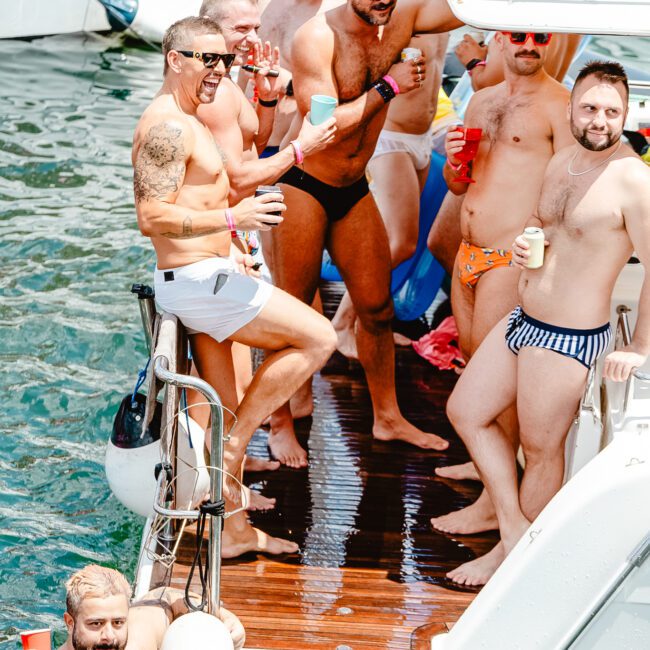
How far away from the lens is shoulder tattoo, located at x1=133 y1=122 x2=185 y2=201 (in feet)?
12.6

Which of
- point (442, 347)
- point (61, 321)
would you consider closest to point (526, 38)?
point (442, 347)

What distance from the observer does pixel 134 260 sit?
1131 cm

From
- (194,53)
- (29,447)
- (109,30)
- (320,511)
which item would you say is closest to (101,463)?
(29,447)

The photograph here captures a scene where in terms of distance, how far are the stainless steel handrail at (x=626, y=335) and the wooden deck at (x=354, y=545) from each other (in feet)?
3.58

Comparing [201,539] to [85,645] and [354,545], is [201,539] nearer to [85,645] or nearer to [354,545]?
[85,645]

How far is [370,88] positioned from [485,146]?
66cm

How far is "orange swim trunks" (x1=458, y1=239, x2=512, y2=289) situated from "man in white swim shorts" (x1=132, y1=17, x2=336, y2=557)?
2.49ft

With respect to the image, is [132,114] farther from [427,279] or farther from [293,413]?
[293,413]

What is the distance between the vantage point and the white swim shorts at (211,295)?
4059 mm

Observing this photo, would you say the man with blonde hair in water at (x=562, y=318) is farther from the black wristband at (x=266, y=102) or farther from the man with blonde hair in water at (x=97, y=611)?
the man with blonde hair in water at (x=97, y=611)

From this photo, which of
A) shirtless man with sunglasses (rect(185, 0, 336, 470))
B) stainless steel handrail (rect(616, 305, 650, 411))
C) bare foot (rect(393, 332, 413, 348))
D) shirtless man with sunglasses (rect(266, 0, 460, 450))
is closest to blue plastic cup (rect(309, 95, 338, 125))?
shirtless man with sunglasses (rect(185, 0, 336, 470))

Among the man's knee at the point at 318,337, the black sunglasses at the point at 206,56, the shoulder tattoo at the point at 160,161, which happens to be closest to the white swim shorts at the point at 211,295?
the man's knee at the point at 318,337

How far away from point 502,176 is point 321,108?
0.81 meters

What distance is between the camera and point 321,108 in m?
4.38
